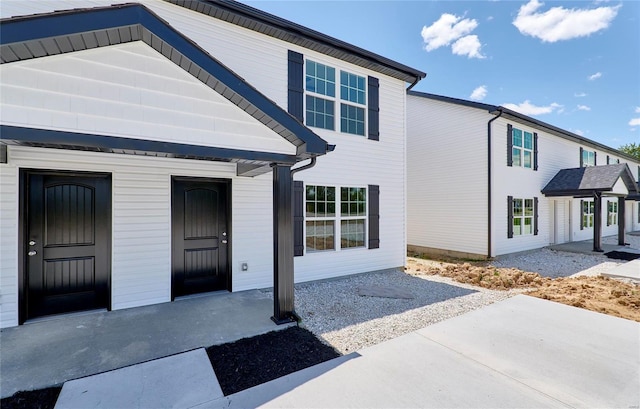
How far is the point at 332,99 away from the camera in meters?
6.60

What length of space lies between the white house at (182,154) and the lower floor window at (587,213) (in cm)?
1288

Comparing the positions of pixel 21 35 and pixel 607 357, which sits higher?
pixel 21 35

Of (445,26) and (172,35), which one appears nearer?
(172,35)

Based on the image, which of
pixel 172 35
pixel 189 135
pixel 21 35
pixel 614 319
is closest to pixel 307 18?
pixel 172 35

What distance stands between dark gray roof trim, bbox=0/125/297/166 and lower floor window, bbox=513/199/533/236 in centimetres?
1093

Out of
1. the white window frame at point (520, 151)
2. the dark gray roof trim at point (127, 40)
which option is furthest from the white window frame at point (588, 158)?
the dark gray roof trim at point (127, 40)

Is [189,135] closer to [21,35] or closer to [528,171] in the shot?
[21,35]

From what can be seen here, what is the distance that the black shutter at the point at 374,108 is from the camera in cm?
718

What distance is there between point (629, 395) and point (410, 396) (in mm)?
2069

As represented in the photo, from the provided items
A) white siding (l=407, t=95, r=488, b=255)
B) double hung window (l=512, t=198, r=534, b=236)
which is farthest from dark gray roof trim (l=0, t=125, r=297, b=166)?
double hung window (l=512, t=198, r=534, b=236)

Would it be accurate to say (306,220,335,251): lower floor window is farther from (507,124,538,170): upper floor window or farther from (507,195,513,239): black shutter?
(507,124,538,170): upper floor window

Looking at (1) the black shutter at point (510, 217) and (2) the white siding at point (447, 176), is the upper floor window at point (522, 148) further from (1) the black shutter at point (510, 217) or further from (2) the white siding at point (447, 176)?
(2) the white siding at point (447, 176)

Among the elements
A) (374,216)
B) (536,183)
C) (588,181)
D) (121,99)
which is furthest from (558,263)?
(121,99)

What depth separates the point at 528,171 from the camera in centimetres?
1123
